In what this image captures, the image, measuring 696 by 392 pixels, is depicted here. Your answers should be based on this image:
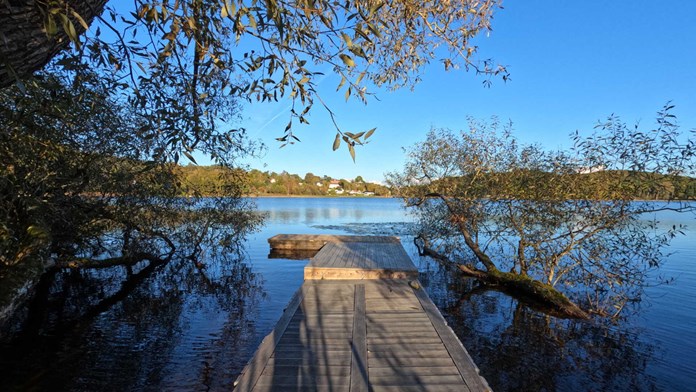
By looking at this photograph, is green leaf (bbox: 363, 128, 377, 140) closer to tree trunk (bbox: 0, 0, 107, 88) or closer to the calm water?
tree trunk (bbox: 0, 0, 107, 88)

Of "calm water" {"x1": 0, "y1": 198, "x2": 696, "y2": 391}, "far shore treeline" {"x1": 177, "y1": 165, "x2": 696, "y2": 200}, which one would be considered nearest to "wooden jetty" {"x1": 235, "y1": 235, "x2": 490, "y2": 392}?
"calm water" {"x1": 0, "y1": 198, "x2": 696, "y2": 391}

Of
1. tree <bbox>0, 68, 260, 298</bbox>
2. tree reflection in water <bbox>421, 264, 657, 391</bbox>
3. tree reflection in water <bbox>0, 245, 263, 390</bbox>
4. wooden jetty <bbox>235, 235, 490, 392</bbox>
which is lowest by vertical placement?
tree reflection in water <bbox>421, 264, 657, 391</bbox>

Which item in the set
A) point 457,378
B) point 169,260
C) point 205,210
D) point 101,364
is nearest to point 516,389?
point 457,378

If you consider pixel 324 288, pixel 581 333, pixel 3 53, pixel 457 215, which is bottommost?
pixel 581 333

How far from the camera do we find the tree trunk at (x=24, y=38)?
250 cm

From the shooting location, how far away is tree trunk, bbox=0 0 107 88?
2.50 m

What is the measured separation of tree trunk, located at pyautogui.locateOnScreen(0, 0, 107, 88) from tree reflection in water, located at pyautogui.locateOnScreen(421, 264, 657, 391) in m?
8.98

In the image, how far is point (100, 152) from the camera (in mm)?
11430

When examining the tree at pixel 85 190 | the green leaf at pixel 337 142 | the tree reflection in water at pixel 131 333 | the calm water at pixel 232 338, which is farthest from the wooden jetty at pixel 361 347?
the green leaf at pixel 337 142

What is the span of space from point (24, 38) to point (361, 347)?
219 inches

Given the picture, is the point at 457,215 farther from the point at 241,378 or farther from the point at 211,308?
the point at 241,378

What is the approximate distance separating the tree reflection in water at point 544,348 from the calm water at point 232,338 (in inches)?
1.3

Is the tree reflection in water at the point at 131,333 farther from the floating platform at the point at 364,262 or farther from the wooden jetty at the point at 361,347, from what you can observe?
the floating platform at the point at 364,262

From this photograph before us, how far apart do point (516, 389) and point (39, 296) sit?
16261mm
